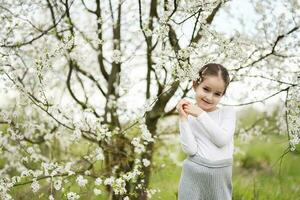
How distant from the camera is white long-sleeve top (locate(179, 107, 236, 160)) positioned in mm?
3357

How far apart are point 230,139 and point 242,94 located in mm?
2671

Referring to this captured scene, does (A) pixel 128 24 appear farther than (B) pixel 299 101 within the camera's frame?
Yes

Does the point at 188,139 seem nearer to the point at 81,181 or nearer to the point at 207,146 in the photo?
the point at 207,146

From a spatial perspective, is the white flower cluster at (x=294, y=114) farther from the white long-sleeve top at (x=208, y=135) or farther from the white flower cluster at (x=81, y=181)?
the white flower cluster at (x=81, y=181)

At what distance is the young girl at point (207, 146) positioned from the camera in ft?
11.1

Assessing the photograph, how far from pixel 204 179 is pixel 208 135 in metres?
0.28

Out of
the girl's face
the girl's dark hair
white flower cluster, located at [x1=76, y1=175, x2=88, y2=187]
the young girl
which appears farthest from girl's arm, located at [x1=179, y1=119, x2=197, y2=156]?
white flower cluster, located at [x1=76, y1=175, x2=88, y2=187]

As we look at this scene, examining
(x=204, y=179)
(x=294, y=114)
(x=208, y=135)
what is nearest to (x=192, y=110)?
(x=208, y=135)

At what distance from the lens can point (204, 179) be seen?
11.1ft

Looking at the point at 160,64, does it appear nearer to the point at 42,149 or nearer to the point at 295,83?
the point at 295,83

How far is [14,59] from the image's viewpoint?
5.93 m

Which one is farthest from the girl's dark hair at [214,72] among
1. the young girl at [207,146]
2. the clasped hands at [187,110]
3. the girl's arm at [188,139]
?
the girl's arm at [188,139]

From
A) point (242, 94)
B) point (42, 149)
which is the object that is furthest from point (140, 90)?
point (42, 149)

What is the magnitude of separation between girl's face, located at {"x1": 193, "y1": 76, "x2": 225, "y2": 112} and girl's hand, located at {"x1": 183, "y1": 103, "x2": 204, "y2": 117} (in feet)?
0.42
